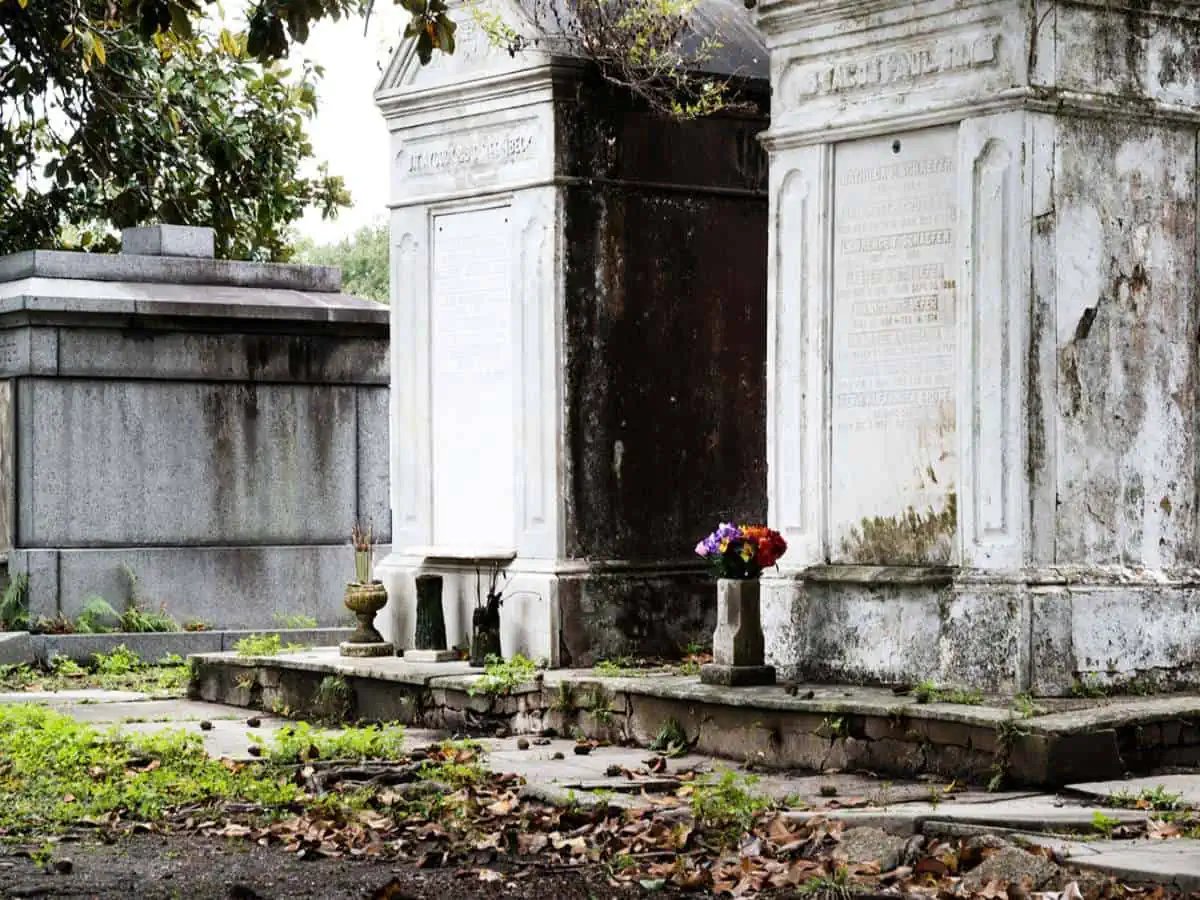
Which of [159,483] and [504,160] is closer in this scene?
[504,160]

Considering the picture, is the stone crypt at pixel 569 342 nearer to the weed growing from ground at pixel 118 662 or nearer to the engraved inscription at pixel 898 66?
the engraved inscription at pixel 898 66

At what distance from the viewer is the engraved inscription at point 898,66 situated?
962 cm

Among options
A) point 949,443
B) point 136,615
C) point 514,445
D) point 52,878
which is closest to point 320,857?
point 52,878

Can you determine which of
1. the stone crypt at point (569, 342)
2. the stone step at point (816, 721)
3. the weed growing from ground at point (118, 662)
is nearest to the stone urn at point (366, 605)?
the stone crypt at point (569, 342)

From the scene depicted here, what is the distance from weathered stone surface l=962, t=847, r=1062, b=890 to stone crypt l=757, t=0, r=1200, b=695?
99.5 inches

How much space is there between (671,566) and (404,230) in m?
2.61

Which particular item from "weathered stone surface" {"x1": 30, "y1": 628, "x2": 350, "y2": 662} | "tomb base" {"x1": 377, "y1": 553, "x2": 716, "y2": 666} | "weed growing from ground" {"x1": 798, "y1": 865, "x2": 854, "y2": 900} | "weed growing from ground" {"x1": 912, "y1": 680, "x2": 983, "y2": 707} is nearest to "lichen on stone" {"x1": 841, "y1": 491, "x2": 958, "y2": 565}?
"weed growing from ground" {"x1": 912, "y1": 680, "x2": 983, "y2": 707}

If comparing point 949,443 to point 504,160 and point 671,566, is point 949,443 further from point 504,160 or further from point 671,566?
point 504,160

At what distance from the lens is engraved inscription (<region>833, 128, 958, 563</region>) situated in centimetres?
979

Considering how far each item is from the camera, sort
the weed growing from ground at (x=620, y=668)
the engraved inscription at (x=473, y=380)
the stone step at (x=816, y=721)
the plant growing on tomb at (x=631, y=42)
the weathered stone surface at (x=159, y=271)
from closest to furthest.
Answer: the stone step at (x=816, y=721), the weed growing from ground at (x=620, y=668), the plant growing on tomb at (x=631, y=42), the engraved inscription at (x=473, y=380), the weathered stone surface at (x=159, y=271)

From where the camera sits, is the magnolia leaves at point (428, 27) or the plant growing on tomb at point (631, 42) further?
the plant growing on tomb at point (631, 42)

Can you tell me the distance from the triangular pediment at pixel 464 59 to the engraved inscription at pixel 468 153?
0.35 meters

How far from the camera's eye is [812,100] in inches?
412

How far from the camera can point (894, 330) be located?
10023 mm
